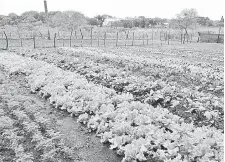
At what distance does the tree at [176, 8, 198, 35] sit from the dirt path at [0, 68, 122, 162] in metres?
66.5

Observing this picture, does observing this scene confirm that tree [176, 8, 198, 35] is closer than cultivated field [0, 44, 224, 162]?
No

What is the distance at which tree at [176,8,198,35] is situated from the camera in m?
72.2

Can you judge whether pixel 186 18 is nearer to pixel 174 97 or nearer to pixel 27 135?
pixel 174 97

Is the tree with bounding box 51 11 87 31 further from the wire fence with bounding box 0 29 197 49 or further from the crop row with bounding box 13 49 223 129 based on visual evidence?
the crop row with bounding box 13 49 223 129

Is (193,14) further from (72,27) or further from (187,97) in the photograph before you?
(187,97)

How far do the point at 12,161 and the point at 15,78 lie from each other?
8.31 meters

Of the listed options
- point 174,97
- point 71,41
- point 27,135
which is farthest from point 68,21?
point 27,135

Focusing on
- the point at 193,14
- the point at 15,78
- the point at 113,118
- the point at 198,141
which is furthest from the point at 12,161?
the point at 193,14

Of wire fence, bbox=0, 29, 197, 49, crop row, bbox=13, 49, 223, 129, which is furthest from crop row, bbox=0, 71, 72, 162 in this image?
wire fence, bbox=0, 29, 197, 49

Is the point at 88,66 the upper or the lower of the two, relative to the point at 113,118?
upper

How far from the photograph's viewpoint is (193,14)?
77125 mm

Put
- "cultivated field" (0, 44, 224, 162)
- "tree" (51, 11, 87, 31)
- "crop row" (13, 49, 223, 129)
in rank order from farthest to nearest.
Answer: "tree" (51, 11, 87, 31), "crop row" (13, 49, 223, 129), "cultivated field" (0, 44, 224, 162)

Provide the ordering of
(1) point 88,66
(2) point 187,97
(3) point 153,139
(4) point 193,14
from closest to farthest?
(3) point 153,139 < (2) point 187,97 < (1) point 88,66 < (4) point 193,14

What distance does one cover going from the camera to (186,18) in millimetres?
73062
